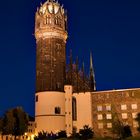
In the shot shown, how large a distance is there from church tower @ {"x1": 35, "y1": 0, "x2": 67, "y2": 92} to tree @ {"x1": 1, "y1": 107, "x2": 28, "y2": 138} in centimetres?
854

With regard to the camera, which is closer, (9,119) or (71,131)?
(9,119)

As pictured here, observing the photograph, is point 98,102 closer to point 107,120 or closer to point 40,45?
point 107,120

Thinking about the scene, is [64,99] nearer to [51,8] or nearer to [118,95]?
[118,95]

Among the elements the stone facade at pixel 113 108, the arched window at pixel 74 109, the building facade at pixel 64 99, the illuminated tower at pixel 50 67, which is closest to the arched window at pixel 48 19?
the illuminated tower at pixel 50 67

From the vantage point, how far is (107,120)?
61312 millimetres

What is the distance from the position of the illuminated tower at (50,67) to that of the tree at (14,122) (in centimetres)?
614

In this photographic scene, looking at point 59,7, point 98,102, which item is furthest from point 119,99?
point 59,7

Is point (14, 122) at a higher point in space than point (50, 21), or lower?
lower

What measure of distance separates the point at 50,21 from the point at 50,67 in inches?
441

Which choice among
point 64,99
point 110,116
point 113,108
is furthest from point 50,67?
point 110,116

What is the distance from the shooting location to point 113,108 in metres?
61.4

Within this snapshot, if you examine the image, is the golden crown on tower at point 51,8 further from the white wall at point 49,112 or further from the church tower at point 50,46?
the white wall at point 49,112

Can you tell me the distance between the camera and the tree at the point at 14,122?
55.5 metres

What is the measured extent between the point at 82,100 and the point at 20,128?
48.9 ft
